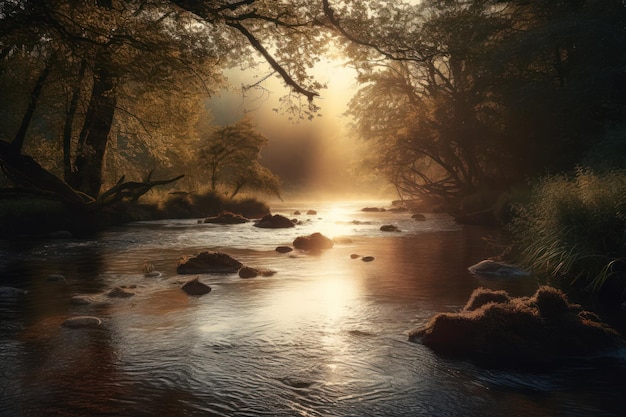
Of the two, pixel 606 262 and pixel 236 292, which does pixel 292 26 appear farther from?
pixel 606 262

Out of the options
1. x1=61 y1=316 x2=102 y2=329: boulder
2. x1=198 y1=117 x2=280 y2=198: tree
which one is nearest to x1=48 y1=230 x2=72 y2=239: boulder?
x1=61 y1=316 x2=102 y2=329: boulder

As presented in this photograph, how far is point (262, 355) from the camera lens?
6.88 m

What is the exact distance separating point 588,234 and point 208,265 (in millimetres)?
9469

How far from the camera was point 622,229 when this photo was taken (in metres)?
10.6

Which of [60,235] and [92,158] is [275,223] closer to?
[92,158]

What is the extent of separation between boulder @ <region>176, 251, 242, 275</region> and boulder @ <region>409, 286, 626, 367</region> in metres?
7.58

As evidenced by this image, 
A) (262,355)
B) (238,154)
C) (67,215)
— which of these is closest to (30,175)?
(67,215)

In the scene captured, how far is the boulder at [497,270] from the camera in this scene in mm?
13055

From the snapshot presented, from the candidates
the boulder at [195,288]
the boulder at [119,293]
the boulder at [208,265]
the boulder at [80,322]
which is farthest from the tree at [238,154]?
the boulder at [80,322]

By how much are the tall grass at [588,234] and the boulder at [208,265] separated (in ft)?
26.2

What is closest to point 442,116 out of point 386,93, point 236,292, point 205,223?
point 386,93

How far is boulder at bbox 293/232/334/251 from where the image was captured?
19.9m

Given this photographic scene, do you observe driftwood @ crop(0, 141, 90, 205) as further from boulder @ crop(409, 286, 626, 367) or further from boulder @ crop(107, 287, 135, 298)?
boulder @ crop(409, 286, 626, 367)

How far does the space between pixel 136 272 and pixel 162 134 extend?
14521 mm
